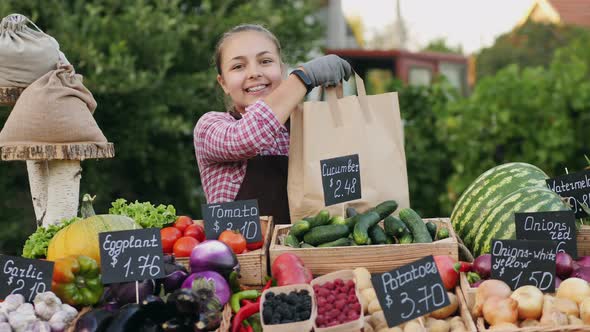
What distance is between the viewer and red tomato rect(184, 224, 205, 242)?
313 centimetres

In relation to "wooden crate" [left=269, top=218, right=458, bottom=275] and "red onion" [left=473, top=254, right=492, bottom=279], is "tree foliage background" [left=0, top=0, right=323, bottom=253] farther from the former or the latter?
"red onion" [left=473, top=254, right=492, bottom=279]

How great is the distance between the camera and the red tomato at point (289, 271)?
273 centimetres

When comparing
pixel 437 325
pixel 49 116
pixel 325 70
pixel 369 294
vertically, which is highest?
pixel 325 70

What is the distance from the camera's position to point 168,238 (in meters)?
3.07

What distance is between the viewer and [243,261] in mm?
2908

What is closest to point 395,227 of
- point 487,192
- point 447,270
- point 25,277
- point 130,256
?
point 447,270

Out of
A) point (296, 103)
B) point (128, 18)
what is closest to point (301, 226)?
point (296, 103)

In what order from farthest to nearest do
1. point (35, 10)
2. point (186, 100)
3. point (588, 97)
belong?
point (588, 97) → point (186, 100) → point (35, 10)

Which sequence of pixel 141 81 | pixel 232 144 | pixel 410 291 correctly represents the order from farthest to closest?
pixel 141 81, pixel 232 144, pixel 410 291

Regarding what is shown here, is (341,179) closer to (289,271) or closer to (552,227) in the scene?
(289,271)

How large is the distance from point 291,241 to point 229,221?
278 millimetres

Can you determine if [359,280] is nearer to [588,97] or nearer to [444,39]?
[588,97]

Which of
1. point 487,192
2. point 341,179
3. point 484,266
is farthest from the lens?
point 487,192

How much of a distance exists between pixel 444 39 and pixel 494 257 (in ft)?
66.7
